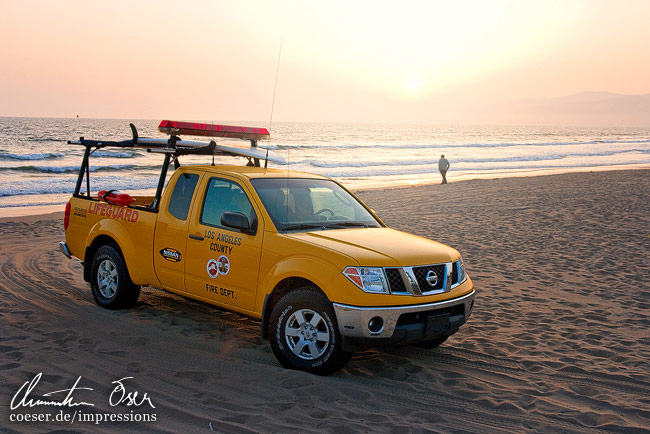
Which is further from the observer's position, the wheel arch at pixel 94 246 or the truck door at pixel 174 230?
the wheel arch at pixel 94 246

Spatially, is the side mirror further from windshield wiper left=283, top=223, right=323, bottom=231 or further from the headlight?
the headlight

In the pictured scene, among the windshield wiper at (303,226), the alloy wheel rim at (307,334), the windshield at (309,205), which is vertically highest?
the windshield at (309,205)

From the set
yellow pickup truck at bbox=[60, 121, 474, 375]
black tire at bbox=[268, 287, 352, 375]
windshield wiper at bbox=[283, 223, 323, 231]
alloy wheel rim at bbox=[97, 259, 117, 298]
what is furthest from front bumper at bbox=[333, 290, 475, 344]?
alloy wheel rim at bbox=[97, 259, 117, 298]

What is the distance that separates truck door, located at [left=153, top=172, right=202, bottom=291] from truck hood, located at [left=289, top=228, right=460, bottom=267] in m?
1.45

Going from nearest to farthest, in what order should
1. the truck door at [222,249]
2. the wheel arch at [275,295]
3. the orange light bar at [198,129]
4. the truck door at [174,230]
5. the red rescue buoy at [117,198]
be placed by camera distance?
the wheel arch at [275,295] → the truck door at [222,249] → the truck door at [174,230] → the orange light bar at [198,129] → the red rescue buoy at [117,198]

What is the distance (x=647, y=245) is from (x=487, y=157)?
40.3 m

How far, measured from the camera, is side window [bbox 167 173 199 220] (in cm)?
630

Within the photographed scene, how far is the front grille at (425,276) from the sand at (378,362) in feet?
2.54

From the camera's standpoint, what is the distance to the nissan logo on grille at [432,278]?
16.8 feet

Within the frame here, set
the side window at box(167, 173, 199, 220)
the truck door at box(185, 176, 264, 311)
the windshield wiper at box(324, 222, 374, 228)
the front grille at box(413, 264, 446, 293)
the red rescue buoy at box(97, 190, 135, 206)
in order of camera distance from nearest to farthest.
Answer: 1. the front grille at box(413, 264, 446, 293)
2. the truck door at box(185, 176, 264, 311)
3. the windshield wiper at box(324, 222, 374, 228)
4. the side window at box(167, 173, 199, 220)
5. the red rescue buoy at box(97, 190, 135, 206)

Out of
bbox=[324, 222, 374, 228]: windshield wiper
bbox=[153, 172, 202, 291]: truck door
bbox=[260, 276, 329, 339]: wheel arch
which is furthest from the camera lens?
bbox=[153, 172, 202, 291]: truck door

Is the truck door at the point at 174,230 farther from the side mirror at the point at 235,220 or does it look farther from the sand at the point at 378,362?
the side mirror at the point at 235,220

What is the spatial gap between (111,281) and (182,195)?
1.54 metres

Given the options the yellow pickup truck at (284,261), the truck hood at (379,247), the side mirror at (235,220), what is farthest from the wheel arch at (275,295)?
the side mirror at (235,220)
